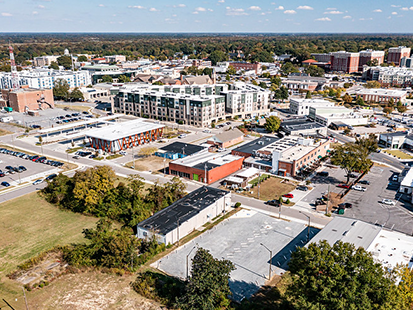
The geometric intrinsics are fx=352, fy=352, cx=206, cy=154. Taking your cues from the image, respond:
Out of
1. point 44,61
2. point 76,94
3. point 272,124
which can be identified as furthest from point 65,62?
point 272,124

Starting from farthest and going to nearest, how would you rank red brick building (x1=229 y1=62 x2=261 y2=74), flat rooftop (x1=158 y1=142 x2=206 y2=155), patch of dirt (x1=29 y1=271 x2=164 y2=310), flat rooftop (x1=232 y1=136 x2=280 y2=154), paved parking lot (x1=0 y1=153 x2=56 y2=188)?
1. red brick building (x1=229 y1=62 x2=261 y2=74)
2. flat rooftop (x1=158 y1=142 x2=206 y2=155)
3. flat rooftop (x1=232 y1=136 x2=280 y2=154)
4. paved parking lot (x1=0 y1=153 x2=56 y2=188)
5. patch of dirt (x1=29 y1=271 x2=164 y2=310)

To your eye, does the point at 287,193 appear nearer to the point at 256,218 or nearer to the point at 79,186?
the point at 256,218

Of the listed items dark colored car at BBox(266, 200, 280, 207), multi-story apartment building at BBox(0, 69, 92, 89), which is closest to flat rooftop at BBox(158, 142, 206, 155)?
dark colored car at BBox(266, 200, 280, 207)

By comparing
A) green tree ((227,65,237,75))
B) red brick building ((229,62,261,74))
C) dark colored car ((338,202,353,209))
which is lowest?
dark colored car ((338,202,353,209))

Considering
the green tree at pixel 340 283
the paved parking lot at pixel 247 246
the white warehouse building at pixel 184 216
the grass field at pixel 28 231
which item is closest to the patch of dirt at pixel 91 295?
the grass field at pixel 28 231

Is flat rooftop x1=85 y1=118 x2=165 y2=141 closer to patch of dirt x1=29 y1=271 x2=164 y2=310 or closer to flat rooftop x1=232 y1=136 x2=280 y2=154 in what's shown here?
flat rooftop x1=232 y1=136 x2=280 y2=154
